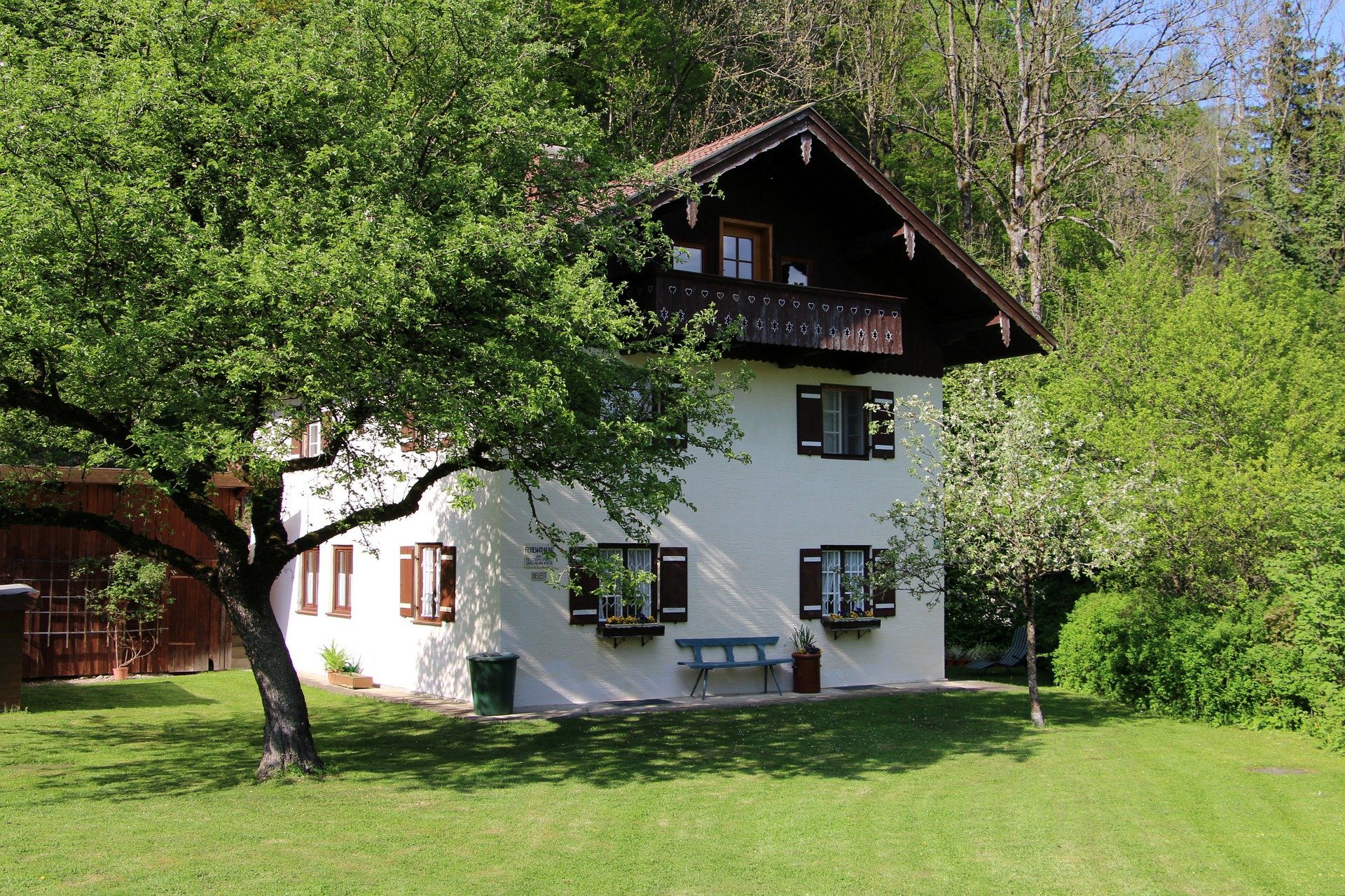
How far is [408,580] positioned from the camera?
748 inches

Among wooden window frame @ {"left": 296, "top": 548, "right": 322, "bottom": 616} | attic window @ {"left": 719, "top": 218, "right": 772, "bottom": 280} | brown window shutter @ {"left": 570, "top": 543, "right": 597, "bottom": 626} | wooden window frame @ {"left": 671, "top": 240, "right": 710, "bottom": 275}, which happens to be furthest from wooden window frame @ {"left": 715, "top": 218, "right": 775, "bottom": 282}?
wooden window frame @ {"left": 296, "top": 548, "right": 322, "bottom": 616}

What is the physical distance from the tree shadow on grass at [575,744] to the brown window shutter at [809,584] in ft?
6.01

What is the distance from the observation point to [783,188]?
1967 centimetres

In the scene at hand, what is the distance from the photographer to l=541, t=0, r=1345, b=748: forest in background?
16.8 meters

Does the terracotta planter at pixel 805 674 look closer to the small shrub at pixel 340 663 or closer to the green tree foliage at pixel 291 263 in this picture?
the green tree foliage at pixel 291 263

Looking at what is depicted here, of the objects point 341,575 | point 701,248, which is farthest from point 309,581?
point 701,248

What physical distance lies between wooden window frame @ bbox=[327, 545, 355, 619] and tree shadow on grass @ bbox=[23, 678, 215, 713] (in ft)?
9.61

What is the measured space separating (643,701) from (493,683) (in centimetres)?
250

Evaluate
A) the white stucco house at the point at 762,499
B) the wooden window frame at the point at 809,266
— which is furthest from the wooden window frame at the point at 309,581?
the wooden window frame at the point at 809,266

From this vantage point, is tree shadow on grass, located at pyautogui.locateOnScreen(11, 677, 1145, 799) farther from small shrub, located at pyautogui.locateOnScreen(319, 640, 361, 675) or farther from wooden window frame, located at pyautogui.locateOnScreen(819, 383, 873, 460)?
wooden window frame, located at pyautogui.locateOnScreen(819, 383, 873, 460)

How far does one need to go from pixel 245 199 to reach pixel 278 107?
0.89 meters

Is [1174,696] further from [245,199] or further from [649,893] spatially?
[245,199]

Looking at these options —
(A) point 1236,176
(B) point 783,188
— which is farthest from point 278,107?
(A) point 1236,176

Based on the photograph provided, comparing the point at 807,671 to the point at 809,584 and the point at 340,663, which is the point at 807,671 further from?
the point at 340,663
